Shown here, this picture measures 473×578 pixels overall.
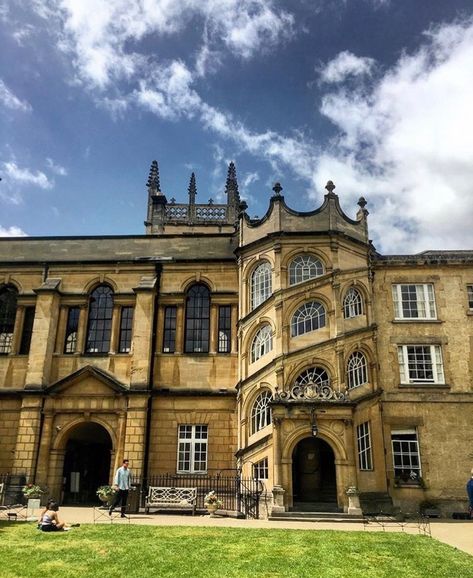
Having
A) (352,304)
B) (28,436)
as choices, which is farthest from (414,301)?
(28,436)

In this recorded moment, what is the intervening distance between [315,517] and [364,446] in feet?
15.2

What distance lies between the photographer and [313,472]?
21.9 m

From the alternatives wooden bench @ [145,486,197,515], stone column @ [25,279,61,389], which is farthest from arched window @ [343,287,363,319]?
stone column @ [25,279,61,389]

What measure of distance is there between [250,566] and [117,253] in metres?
20.3

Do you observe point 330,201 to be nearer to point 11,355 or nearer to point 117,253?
point 117,253

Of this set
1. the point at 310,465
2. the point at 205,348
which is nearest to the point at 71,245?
the point at 205,348

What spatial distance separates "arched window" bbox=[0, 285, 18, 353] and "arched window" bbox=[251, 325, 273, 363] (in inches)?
482

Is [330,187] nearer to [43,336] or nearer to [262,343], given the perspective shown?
[262,343]

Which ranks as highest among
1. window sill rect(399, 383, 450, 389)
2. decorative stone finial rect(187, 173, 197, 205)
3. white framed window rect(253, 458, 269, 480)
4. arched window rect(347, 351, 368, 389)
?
decorative stone finial rect(187, 173, 197, 205)

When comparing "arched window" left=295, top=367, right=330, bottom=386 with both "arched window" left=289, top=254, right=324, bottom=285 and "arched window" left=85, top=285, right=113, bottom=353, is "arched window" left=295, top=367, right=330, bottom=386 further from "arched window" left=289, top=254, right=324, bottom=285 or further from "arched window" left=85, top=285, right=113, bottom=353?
"arched window" left=85, top=285, right=113, bottom=353

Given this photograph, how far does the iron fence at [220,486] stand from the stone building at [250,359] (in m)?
0.46

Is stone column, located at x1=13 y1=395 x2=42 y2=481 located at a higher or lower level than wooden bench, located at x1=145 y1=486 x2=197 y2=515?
higher

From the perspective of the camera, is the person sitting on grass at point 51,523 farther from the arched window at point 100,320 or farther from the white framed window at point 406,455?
the white framed window at point 406,455

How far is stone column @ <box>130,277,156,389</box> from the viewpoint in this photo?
24453mm
